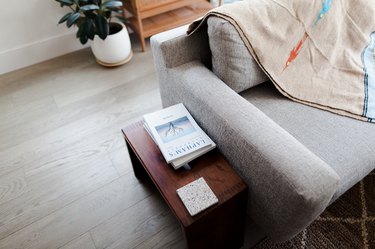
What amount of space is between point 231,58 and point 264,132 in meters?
0.36

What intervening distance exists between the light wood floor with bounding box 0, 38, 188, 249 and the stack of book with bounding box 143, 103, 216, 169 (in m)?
0.43

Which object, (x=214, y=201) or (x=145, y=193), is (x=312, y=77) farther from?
(x=145, y=193)

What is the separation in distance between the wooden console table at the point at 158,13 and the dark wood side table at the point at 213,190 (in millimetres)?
1322

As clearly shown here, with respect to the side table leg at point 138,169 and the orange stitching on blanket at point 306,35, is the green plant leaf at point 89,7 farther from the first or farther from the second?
the orange stitching on blanket at point 306,35

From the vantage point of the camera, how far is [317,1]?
1.22m

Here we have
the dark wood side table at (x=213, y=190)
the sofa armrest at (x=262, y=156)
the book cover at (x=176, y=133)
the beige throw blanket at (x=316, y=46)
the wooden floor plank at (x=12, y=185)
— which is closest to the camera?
the sofa armrest at (x=262, y=156)

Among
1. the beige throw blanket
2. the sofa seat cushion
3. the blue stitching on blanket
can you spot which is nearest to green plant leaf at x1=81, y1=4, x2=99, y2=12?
the beige throw blanket

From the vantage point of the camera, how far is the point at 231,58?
1077 millimetres

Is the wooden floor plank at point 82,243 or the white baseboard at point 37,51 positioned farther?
the white baseboard at point 37,51

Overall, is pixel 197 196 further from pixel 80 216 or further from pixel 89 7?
pixel 89 7

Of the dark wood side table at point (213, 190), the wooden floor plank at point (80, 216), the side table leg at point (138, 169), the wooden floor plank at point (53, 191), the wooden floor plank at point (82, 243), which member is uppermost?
the dark wood side table at point (213, 190)

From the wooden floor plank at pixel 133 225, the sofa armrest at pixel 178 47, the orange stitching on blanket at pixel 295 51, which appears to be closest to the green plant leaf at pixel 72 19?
the sofa armrest at pixel 178 47

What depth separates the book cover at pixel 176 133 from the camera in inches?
38.4

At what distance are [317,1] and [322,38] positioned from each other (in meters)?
0.16
